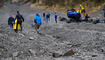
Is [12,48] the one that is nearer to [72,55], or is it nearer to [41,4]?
[72,55]

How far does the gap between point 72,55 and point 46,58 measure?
0.97m

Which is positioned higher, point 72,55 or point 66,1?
point 66,1

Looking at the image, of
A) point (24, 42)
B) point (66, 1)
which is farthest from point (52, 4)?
point (24, 42)

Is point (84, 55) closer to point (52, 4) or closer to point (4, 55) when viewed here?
point (4, 55)

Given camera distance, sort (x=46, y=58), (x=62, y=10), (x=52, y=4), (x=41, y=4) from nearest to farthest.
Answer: (x=46, y=58) < (x=62, y=10) < (x=52, y=4) < (x=41, y=4)

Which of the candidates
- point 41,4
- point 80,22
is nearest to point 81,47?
point 80,22

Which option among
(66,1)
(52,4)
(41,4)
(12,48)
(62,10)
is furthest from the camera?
(41,4)

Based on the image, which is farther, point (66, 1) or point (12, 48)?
point (66, 1)

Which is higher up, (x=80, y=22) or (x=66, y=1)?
(x=66, y=1)

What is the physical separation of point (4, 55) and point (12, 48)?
82 centimetres

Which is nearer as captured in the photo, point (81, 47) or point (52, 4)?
point (81, 47)

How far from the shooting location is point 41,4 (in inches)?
1614

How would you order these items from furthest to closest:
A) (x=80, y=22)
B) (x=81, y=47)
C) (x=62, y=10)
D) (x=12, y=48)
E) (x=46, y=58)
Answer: (x=62, y=10), (x=80, y=22), (x=81, y=47), (x=12, y=48), (x=46, y=58)

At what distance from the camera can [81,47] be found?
7.42 meters
